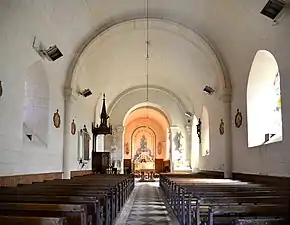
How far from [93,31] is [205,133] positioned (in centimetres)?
755

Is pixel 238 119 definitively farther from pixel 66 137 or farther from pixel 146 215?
pixel 66 137

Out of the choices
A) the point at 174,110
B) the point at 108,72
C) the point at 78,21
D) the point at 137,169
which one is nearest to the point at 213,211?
the point at 78,21

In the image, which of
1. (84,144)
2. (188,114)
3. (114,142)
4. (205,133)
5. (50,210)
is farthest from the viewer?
(114,142)

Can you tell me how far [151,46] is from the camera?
13875 mm

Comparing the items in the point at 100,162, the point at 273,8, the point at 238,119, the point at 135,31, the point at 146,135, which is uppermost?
the point at 135,31

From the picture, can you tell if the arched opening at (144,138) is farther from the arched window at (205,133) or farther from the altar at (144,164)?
the arched window at (205,133)

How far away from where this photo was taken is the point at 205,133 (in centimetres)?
1692

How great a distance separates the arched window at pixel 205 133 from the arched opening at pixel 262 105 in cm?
580

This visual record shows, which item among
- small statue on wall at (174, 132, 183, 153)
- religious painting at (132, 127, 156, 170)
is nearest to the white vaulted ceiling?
small statue on wall at (174, 132, 183, 153)

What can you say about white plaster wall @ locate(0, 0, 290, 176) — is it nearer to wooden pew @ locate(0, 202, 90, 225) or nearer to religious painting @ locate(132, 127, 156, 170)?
wooden pew @ locate(0, 202, 90, 225)

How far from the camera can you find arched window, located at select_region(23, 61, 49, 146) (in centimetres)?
985

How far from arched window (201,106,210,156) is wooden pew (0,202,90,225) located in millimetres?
13131

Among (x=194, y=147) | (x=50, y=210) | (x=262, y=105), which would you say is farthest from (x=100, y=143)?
(x=50, y=210)

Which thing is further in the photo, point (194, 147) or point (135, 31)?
point (194, 147)
